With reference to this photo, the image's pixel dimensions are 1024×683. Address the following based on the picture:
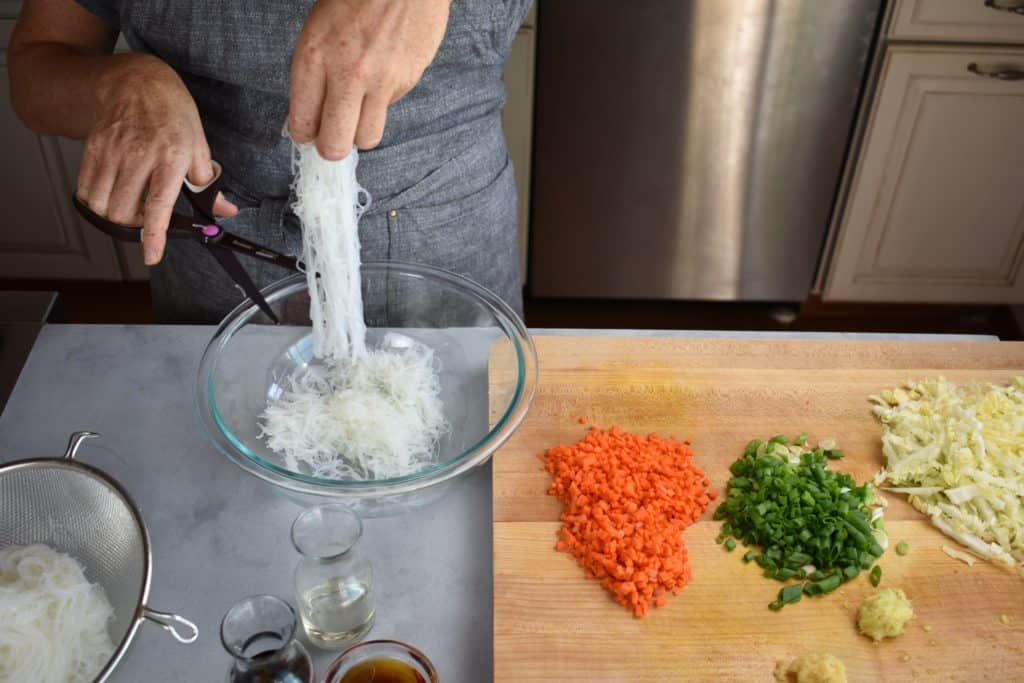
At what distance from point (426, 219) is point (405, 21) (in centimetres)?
48

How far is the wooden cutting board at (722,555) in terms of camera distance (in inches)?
35.5

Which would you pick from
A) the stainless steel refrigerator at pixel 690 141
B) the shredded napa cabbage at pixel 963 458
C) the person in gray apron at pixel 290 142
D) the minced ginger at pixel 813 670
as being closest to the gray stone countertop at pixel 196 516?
the person in gray apron at pixel 290 142

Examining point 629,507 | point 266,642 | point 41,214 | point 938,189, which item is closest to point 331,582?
point 266,642

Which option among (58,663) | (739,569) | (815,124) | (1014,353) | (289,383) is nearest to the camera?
(58,663)

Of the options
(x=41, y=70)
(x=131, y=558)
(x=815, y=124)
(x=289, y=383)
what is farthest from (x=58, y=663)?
(x=815, y=124)

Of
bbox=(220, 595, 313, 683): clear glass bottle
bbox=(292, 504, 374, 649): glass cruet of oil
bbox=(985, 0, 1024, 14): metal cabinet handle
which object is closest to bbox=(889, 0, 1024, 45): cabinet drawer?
bbox=(985, 0, 1024, 14): metal cabinet handle

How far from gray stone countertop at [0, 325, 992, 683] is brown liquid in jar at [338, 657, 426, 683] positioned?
0.27 ft

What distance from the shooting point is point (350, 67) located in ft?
2.65

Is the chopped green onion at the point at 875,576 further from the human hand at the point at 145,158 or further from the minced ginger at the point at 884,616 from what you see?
the human hand at the point at 145,158

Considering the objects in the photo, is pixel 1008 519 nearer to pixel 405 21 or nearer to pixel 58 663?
pixel 405 21

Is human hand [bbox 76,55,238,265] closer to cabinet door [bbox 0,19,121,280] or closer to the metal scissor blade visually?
the metal scissor blade

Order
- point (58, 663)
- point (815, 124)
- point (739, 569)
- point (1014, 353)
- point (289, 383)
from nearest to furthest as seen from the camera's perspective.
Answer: point (58, 663), point (739, 569), point (289, 383), point (1014, 353), point (815, 124)

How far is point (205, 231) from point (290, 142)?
0.26 metres

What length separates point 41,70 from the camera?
1.18 m
